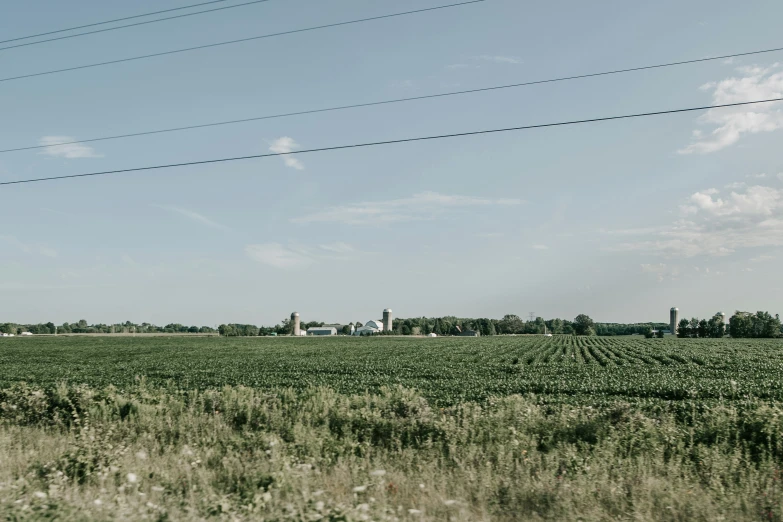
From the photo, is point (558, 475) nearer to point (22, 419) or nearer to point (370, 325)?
point (22, 419)

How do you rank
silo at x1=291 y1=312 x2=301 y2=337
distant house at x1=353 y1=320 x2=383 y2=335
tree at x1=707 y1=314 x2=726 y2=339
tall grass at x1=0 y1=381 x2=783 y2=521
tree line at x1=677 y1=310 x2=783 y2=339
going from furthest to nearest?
distant house at x1=353 y1=320 x2=383 y2=335 → silo at x1=291 y1=312 x2=301 y2=337 → tree at x1=707 y1=314 x2=726 y2=339 → tree line at x1=677 y1=310 x2=783 y2=339 → tall grass at x1=0 y1=381 x2=783 y2=521

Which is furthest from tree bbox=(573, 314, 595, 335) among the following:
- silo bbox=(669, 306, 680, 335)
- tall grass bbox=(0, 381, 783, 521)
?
tall grass bbox=(0, 381, 783, 521)

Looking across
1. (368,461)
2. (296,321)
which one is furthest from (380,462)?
(296,321)

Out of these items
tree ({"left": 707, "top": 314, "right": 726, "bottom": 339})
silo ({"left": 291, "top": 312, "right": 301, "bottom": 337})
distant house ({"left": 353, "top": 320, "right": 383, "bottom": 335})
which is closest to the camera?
tree ({"left": 707, "top": 314, "right": 726, "bottom": 339})

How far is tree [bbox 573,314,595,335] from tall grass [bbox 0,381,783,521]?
190m

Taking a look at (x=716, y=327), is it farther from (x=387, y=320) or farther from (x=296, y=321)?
(x=296, y=321)

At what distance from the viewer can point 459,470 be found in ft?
24.8

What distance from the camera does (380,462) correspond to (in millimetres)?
8117

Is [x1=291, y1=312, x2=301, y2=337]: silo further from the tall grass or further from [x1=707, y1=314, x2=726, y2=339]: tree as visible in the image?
the tall grass

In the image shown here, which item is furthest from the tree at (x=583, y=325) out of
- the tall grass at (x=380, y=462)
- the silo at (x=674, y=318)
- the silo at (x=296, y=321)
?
the tall grass at (x=380, y=462)

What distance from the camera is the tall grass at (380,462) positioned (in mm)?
5840

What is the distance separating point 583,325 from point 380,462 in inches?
7784

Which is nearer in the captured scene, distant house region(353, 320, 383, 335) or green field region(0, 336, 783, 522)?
green field region(0, 336, 783, 522)

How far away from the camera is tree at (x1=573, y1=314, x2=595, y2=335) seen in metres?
190
